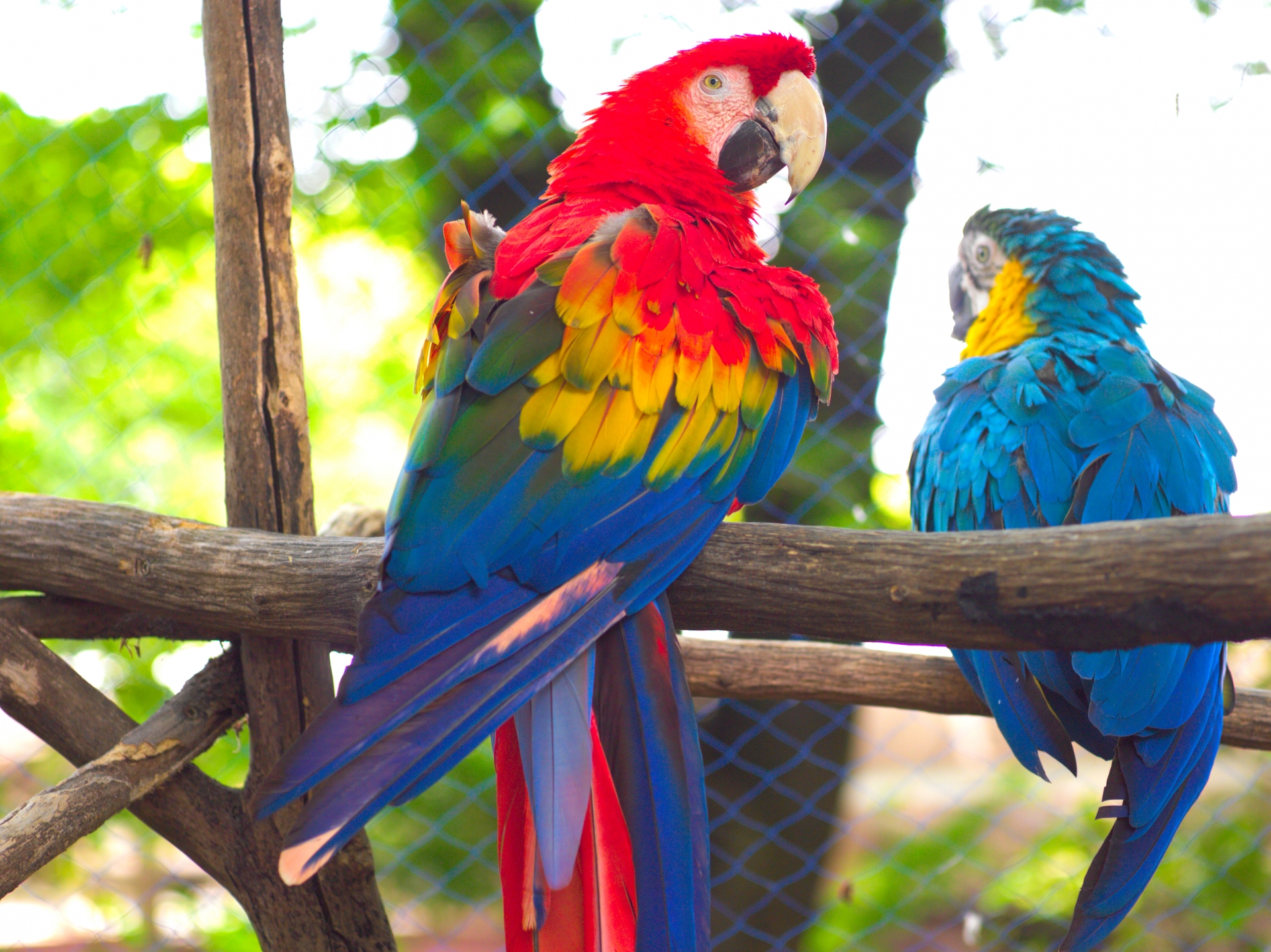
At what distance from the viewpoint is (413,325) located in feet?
6.07

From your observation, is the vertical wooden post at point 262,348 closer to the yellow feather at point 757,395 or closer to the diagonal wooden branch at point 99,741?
the diagonal wooden branch at point 99,741

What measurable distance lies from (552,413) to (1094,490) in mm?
572

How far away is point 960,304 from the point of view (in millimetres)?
1512

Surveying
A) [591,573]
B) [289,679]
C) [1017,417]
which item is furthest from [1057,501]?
[289,679]

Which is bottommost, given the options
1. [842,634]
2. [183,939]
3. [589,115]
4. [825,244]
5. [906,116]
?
[183,939]

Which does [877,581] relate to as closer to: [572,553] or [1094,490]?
[572,553]

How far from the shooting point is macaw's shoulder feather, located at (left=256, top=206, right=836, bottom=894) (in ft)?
1.83

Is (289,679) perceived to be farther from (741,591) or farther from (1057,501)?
(1057,501)

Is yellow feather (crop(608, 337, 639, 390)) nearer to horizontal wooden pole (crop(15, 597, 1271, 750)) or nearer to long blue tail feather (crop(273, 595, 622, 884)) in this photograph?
long blue tail feather (crop(273, 595, 622, 884))

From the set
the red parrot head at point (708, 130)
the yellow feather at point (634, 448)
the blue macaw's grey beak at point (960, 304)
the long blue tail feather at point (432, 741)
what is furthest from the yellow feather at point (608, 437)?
the blue macaw's grey beak at point (960, 304)

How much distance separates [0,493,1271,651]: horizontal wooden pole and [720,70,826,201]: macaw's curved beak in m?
0.46

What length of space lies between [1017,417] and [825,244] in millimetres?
794

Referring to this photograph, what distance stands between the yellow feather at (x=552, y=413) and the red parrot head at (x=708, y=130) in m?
0.27

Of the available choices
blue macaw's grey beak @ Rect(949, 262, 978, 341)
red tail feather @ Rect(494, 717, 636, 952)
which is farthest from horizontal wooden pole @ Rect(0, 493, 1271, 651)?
blue macaw's grey beak @ Rect(949, 262, 978, 341)
